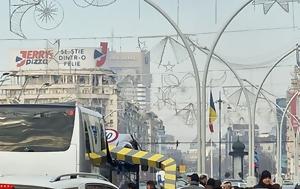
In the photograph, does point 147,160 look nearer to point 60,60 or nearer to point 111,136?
point 111,136

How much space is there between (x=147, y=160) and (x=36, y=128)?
2.55 m

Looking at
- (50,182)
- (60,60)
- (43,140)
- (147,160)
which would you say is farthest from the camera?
(60,60)

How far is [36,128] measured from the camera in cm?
1557

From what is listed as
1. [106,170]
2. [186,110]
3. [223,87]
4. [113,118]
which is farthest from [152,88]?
[106,170]

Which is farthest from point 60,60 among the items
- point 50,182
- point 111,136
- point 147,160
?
point 50,182

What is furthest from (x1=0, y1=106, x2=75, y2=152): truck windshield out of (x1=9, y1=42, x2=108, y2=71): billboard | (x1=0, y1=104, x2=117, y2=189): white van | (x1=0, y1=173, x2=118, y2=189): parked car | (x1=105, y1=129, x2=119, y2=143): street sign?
(x1=9, y1=42, x2=108, y2=71): billboard

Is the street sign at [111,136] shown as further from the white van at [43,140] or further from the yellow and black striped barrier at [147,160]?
the white van at [43,140]

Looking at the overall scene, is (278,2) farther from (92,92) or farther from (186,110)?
(92,92)

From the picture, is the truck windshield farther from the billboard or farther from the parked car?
the billboard

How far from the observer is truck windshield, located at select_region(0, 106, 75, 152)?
50.5ft

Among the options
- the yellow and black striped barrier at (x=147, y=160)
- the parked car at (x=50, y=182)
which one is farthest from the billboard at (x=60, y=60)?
the parked car at (x=50, y=182)

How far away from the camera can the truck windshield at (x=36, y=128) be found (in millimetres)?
15383

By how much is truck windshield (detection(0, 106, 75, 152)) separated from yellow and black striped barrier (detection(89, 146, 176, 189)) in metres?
0.83

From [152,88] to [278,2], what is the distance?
32.9m
